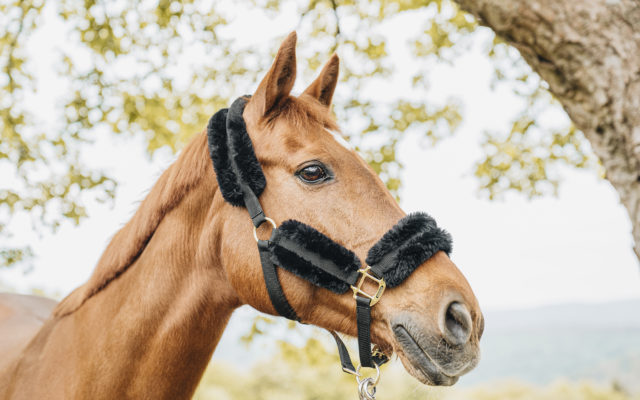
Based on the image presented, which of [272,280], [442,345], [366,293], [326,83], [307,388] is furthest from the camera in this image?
[307,388]

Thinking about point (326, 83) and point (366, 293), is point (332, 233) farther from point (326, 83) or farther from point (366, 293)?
point (326, 83)

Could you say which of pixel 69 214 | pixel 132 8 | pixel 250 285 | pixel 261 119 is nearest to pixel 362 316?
pixel 250 285

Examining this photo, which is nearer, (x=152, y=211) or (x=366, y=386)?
(x=366, y=386)

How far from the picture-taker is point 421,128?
252 inches

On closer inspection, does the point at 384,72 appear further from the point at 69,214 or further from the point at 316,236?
the point at 316,236

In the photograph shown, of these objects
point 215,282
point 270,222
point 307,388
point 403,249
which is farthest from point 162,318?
point 307,388

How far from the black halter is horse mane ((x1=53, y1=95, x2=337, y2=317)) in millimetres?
177

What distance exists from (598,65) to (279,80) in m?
1.41

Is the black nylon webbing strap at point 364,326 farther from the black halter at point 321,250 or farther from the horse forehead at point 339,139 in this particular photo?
the horse forehead at point 339,139

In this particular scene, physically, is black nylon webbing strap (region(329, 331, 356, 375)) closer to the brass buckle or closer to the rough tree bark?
the brass buckle

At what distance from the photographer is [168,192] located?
210cm

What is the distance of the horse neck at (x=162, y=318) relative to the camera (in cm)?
195

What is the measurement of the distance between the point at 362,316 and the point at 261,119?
3.18ft

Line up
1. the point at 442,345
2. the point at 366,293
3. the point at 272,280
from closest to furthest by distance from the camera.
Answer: the point at 442,345 < the point at 366,293 < the point at 272,280
